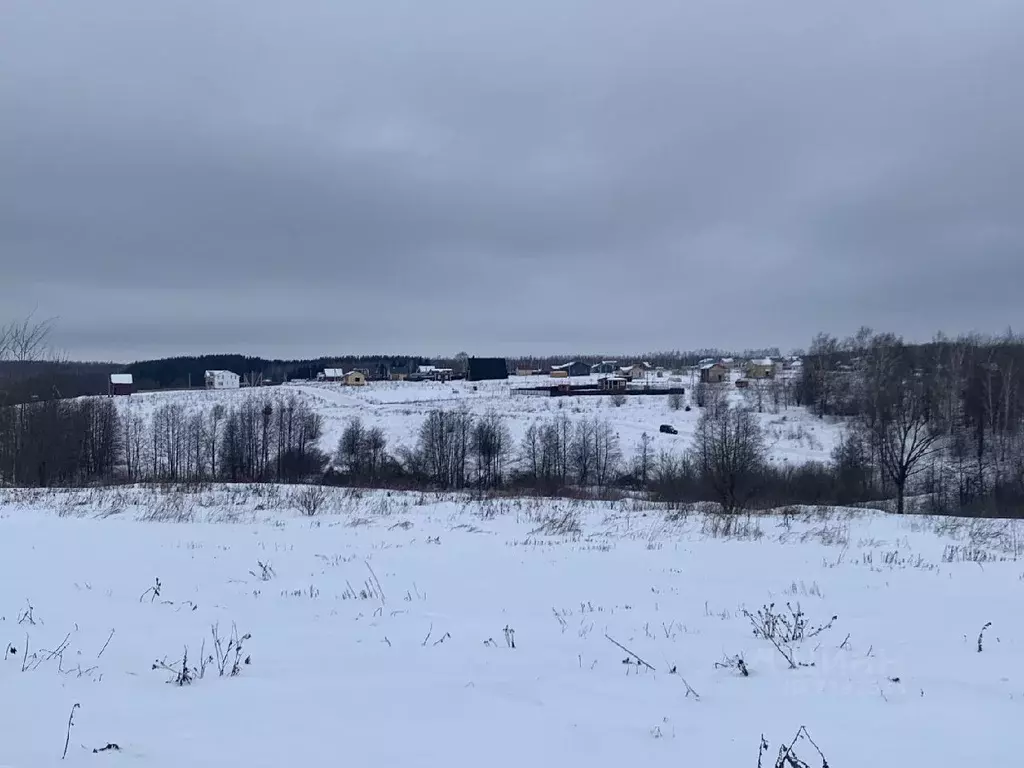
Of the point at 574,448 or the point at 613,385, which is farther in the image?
the point at 613,385

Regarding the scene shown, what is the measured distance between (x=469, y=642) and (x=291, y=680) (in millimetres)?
1457

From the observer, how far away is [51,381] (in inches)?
1270

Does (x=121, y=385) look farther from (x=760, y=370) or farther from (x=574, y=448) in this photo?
(x=760, y=370)

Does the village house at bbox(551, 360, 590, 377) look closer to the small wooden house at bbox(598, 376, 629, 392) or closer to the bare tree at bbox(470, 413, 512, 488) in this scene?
the small wooden house at bbox(598, 376, 629, 392)

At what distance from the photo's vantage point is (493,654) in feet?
16.6

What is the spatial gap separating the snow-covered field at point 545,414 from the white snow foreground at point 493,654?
40.2 m

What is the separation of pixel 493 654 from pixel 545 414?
5614 cm

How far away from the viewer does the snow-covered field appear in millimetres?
52312

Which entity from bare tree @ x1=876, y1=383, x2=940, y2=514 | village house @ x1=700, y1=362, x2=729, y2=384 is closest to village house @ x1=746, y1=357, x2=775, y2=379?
village house @ x1=700, y1=362, x2=729, y2=384

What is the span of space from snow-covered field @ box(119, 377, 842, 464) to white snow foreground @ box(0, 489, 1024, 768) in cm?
4020

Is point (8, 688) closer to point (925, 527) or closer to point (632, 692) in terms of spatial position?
point (632, 692)

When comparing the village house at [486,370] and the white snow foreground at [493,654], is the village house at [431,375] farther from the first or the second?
the white snow foreground at [493,654]

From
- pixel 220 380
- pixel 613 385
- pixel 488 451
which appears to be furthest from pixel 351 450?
pixel 220 380

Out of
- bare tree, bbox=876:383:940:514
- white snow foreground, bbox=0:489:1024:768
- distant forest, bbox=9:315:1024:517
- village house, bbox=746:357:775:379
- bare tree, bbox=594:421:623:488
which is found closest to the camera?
white snow foreground, bbox=0:489:1024:768
